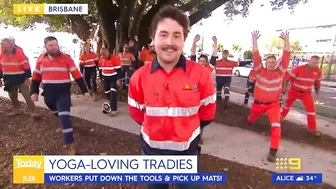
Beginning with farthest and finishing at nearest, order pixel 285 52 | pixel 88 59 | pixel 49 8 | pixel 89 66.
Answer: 1. pixel 89 66
2. pixel 88 59
3. pixel 49 8
4. pixel 285 52

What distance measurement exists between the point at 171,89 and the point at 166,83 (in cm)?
6

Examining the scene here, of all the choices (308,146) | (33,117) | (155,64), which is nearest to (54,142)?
(33,117)

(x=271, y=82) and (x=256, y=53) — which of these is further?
(x=256, y=53)

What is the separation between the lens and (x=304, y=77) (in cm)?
579

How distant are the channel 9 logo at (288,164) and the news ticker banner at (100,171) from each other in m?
1.25

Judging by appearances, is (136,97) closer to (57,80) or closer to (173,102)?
(173,102)

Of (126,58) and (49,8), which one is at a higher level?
(49,8)

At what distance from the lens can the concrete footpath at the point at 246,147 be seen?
4.35m

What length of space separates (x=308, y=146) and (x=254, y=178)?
2274 millimetres

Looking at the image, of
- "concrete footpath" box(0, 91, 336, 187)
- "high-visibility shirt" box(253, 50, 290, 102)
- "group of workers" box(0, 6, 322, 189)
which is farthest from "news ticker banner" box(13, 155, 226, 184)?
"high-visibility shirt" box(253, 50, 290, 102)

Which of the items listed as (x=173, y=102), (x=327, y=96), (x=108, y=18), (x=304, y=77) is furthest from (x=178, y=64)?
(x=327, y=96)

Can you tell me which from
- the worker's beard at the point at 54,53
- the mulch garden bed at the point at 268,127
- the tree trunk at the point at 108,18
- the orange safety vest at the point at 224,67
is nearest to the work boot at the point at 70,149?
the worker's beard at the point at 54,53

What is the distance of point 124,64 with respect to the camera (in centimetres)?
966

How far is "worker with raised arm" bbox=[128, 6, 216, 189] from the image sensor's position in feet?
6.32
